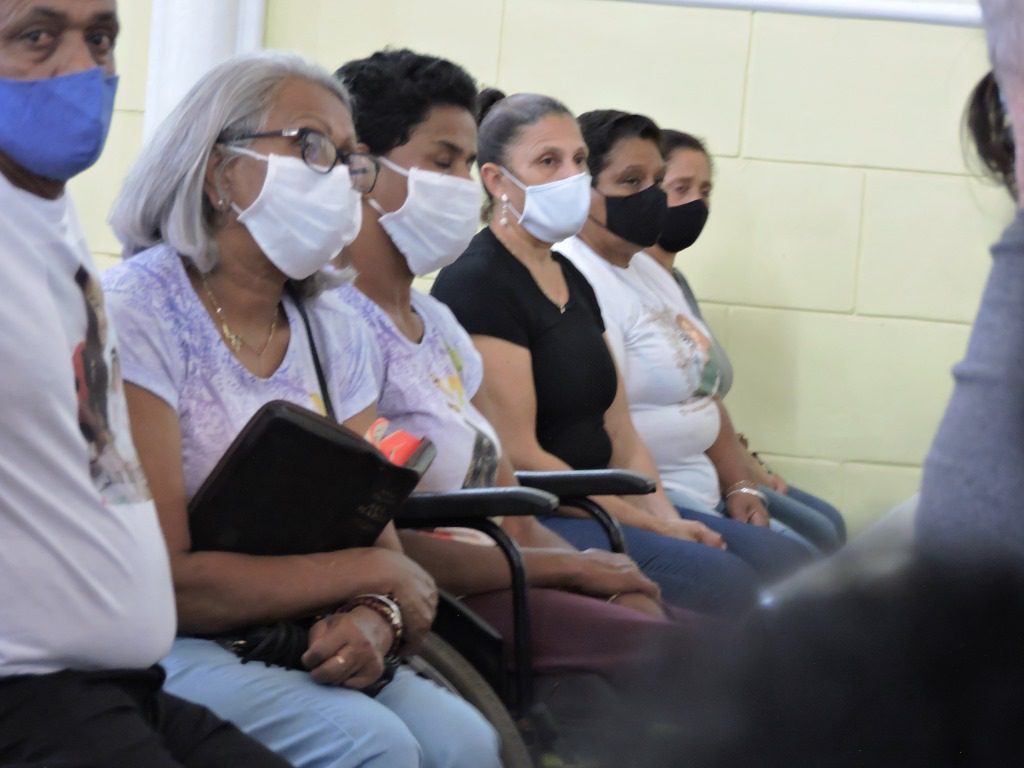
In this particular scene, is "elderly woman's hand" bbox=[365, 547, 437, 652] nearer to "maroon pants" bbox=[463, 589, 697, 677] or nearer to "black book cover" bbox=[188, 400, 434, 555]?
"black book cover" bbox=[188, 400, 434, 555]

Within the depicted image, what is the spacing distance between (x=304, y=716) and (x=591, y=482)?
3.03ft

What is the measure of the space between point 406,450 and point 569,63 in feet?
7.29

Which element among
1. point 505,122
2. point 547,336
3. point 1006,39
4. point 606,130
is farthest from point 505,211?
point 1006,39

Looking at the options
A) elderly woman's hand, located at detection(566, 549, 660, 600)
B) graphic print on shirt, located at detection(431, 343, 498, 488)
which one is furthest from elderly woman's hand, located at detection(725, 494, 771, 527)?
graphic print on shirt, located at detection(431, 343, 498, 488)

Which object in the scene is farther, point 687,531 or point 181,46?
point 181,46

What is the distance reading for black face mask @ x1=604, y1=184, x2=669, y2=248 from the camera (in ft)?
10.4

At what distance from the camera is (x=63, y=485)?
4.23 ft

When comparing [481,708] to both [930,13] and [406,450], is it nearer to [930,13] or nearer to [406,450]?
[406,450]

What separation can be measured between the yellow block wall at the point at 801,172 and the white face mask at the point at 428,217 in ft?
4.82

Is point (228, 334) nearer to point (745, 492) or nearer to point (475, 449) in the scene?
point (475, 449)

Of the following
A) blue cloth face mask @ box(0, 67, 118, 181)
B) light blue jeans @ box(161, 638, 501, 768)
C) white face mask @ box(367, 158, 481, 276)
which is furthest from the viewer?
white face mask @ box(367, 158, 481, 276)

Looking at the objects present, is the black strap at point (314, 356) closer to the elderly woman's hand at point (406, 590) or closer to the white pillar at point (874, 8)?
the elderly woman's hand at point (406, 590)

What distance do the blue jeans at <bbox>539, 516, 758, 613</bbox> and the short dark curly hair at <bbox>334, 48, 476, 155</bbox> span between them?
723 mm

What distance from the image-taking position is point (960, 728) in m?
0.36
